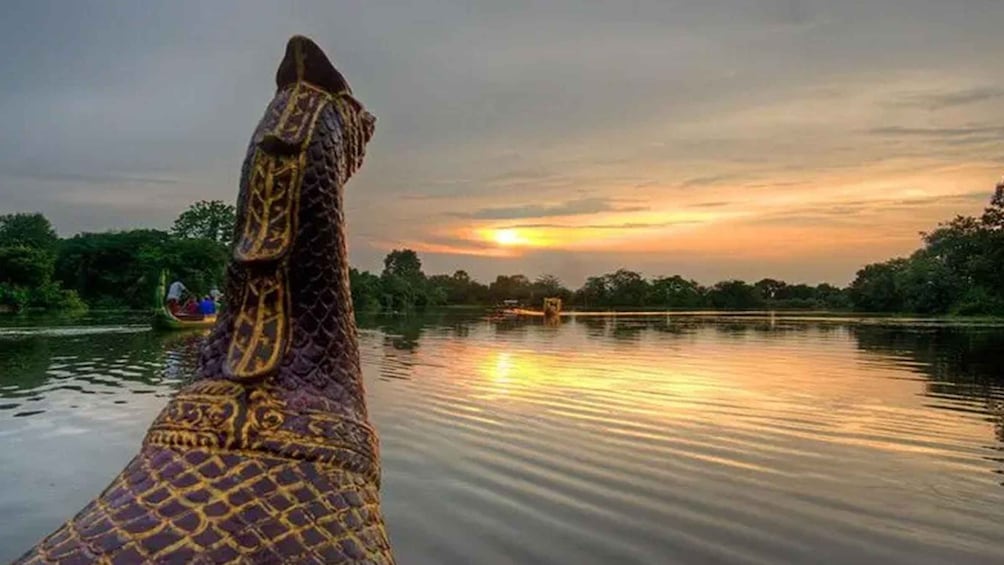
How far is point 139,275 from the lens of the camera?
6919 centimetres

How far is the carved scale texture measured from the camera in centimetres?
157

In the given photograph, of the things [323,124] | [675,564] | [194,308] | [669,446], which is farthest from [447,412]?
[194,308]

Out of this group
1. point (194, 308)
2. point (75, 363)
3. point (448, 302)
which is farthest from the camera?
point (448, 302)

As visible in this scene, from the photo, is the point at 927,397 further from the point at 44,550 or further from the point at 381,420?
the point at 44,550

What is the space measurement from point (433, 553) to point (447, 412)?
627 centimetres

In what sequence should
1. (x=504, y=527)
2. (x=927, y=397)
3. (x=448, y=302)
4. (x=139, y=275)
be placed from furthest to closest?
(x=448, y=302) < (x=139, y=275) < (x=927, y=397) < (x=504, y=527)

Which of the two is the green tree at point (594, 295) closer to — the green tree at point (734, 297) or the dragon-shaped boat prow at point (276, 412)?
the green tree at point (734, 297)

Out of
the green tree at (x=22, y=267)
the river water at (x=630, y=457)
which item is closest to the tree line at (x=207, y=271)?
the green tree at (x=22, y=267)

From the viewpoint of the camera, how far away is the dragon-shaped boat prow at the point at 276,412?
158 centimetres

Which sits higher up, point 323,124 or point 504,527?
point 323,124

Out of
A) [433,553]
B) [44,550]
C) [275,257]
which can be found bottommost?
[433,553]

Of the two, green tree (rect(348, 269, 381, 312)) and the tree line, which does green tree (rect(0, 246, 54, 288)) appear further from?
green tree (rect(348, 269, 381, 312))

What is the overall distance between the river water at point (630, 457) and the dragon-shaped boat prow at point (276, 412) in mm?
3880

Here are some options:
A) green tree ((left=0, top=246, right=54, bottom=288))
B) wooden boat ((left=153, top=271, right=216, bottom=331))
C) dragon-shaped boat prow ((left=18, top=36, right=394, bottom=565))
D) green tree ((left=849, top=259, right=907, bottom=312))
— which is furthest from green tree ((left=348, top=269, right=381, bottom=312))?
dragon-shaped boat prow ((left=18, top=36, right=394, bottom=565))
